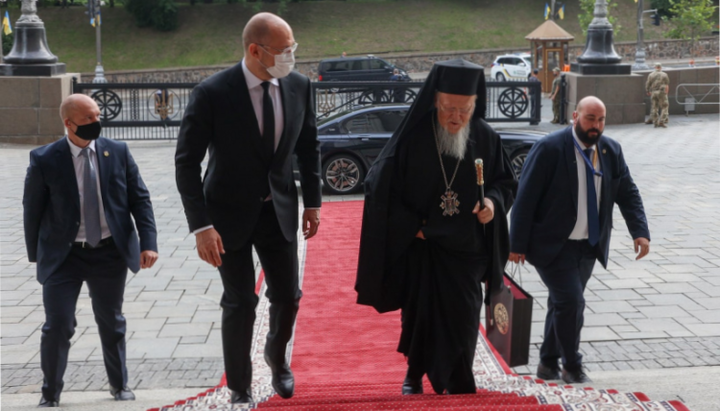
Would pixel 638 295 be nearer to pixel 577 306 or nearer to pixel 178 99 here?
pixel 577 306

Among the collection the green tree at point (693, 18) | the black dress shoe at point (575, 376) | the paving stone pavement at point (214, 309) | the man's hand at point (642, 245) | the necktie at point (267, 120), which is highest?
the green tree at point (693, 18)

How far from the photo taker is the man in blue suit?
5145 millimetres

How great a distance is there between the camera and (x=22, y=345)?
6344mm

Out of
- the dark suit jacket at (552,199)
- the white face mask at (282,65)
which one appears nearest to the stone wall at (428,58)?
the dark suit jacket at (552,199)

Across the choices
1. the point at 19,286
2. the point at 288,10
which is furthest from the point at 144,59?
the point at 19,286

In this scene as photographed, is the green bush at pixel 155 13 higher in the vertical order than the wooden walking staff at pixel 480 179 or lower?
higher

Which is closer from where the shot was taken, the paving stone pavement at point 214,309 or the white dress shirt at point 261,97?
the white dress shirt at point 261,97

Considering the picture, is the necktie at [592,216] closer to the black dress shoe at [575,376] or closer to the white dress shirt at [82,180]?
the black dress shoe at [575,376]

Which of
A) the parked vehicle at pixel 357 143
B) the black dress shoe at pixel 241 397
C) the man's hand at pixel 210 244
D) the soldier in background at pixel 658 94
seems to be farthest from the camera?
the soldier in background at pixel 658 94

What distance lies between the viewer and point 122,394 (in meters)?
5.06

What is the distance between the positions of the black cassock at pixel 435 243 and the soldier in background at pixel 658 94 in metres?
18.3

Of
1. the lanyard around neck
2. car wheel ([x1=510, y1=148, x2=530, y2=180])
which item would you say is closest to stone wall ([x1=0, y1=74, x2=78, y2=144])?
car wheel ([x1=510, y1=148, x2=530, y2=180])

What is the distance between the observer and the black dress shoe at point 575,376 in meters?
5.18

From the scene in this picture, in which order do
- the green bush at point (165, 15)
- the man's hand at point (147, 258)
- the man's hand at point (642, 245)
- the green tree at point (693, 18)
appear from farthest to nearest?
1. the green bush at point (165, 15)
2. the green tree at point (693, 18)
3. the man's hand at point (642, 245)
4. the man's hand at point (147, 258)
